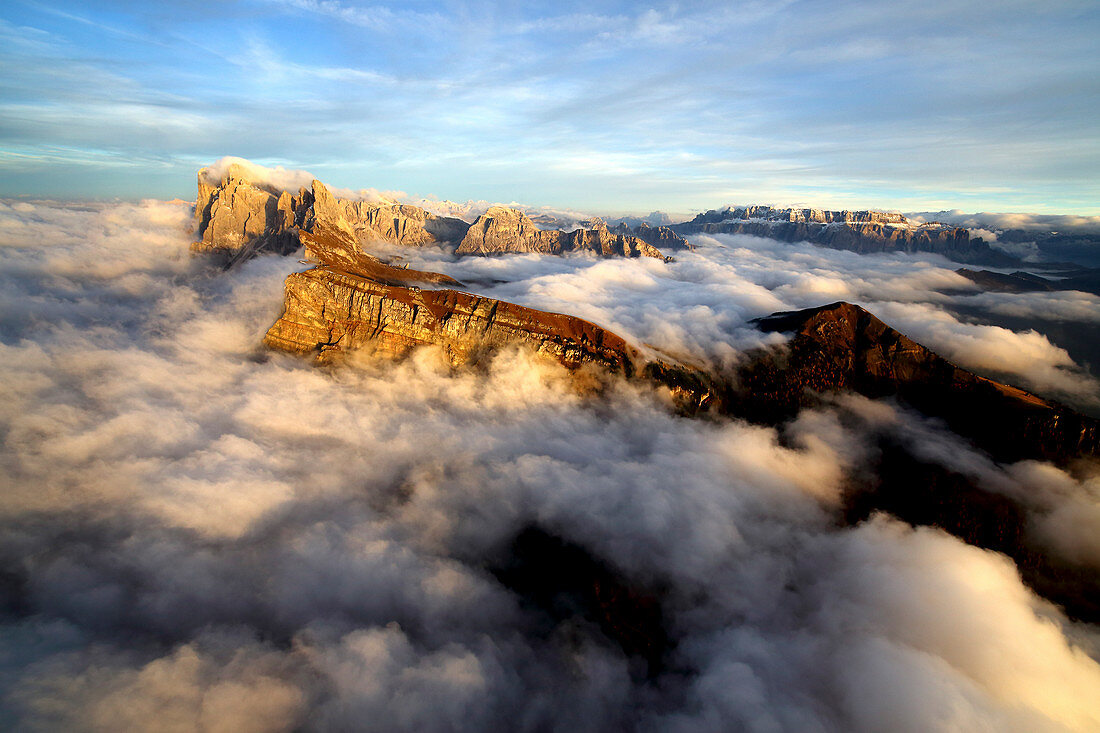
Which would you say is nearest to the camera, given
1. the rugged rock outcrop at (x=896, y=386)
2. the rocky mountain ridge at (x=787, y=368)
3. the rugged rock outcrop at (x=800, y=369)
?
the rugged rock outcrop at (x=800, y=369)

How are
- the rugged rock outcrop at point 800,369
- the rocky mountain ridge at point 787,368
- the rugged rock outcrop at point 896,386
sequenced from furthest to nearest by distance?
the rugged rock outcrop at point 896,386 → the rocky mountain ridge at point 787,368 → the rugged rock outcrop at point 800,369

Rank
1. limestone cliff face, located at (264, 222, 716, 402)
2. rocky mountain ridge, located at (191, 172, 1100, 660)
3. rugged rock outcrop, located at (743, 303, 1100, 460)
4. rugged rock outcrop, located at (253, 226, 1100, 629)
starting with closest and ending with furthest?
rugged rock outcrop, located at (253, 226, 1100, 629) → rocky mountain ridge, located at (191, 172, 1100, 660) → rugged rock outcrop, located at (743, 303, 1100, 460) → limestone cliff face, located at (264, 222, 716, 402)

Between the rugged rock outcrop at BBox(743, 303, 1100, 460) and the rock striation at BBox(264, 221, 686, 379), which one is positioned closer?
the rugged rock outcrop at BBox(743, 303, 1100, 460)

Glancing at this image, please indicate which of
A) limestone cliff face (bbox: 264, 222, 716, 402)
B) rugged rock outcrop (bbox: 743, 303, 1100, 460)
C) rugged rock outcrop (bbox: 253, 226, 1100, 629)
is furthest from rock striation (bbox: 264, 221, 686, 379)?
rugged rock outcrop (bbox: 743, 303, 1100, 460)

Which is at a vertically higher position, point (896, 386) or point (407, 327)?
point (407, 327)

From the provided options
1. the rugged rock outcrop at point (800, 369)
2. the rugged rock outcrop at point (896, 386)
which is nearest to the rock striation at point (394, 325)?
the rugged rock outcrop at point (800, 369)

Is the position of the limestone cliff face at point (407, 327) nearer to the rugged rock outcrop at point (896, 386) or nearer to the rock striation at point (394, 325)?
the rock striation at point (394, 325)

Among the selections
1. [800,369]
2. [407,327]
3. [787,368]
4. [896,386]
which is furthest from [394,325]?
[896,386]

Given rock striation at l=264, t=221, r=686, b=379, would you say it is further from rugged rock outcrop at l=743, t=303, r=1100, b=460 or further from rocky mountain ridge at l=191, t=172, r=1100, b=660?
rugged rock outcrop at l=743, t=303, r=1100, b=460

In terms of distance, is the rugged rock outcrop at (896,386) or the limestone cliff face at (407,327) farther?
the limestone cliff face at (407,327)

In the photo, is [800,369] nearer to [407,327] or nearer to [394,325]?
[407,327]

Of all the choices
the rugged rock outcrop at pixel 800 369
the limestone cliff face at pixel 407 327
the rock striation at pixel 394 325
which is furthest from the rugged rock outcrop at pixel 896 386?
the rock striation at pixel 394 325
